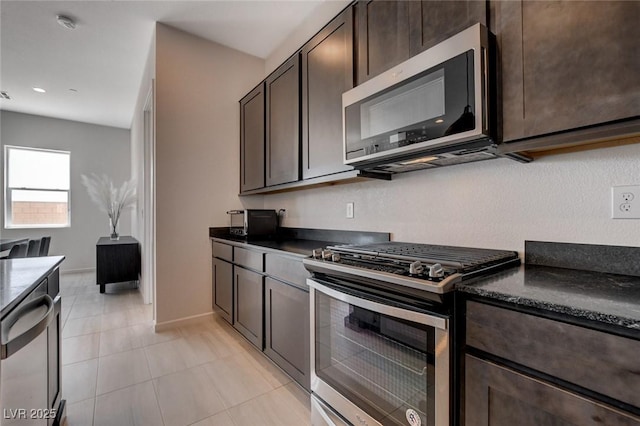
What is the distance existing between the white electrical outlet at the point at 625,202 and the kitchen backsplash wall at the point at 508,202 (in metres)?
0.02

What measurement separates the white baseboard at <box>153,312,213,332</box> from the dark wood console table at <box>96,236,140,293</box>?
1942mm

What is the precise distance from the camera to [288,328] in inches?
73.0

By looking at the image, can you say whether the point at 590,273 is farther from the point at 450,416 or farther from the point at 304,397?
the point at 304,397

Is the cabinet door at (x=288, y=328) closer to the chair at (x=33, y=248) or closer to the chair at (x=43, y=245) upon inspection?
the chair at (x=33, y=248)

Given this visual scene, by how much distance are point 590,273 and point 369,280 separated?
2.73 feet

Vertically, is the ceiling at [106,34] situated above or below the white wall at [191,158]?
above

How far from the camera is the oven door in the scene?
999 mm

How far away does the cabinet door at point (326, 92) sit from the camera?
1821mm

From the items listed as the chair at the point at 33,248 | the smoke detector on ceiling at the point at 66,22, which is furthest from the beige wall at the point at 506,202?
the chair at the point at 33,248

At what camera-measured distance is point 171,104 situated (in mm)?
2908

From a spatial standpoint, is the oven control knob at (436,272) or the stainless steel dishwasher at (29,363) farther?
the oven control knob at (436,272)

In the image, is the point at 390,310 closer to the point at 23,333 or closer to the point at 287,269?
the point at 287,269

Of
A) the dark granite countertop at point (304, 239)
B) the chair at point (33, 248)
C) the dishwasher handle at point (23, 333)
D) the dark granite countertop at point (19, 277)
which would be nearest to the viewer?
the dishwasher handle at point (23, 333)

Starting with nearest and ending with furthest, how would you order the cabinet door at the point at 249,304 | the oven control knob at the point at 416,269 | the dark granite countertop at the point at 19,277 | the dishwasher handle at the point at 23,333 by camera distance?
the dishwasher handle at the point at 23,333 → the dark granite countertop at the point at 19,277 → the oven control knob at the point at 416,269 → the cabinet door at the point at 249,304
